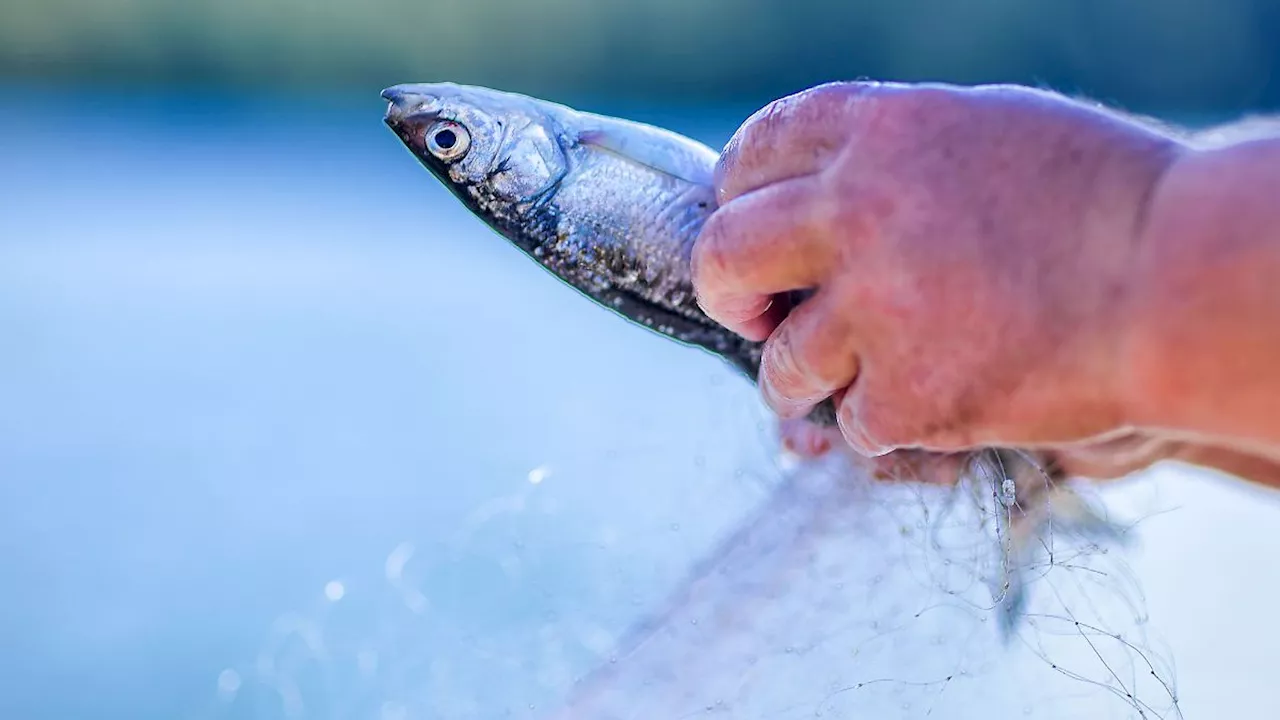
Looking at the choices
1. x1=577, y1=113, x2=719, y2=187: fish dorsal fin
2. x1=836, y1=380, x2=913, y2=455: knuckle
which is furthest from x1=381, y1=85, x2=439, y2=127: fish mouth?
x1=836, y1=380, x2=913, y2=455: knuckle

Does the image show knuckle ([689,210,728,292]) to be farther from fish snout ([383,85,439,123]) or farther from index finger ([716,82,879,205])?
fish snout ([383,85,439,123])

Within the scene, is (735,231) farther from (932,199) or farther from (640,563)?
(640,563)

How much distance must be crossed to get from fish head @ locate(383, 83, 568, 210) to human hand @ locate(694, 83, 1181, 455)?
13.4 inches

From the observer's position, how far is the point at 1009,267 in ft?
1.93

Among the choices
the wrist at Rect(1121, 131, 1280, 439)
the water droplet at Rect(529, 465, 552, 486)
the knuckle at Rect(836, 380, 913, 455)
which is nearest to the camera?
the wrist at Rect(1121, 131, 1280, 439)

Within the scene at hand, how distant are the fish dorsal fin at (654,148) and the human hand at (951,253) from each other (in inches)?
9.3

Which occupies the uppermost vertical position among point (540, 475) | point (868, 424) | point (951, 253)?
point (951, 253)

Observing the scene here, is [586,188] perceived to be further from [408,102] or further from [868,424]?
[868,424]

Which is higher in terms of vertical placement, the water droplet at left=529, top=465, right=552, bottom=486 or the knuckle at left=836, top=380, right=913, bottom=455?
the knuckle at left=836, top=380, right=913, bottom=455

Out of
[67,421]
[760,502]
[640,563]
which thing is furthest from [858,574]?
[67,421]

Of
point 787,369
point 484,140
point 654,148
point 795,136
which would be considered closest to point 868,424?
point 787,369

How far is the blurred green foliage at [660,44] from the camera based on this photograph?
3873 mm

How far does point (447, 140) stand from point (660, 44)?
3431 millimetres

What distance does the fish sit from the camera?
3.20 ft
